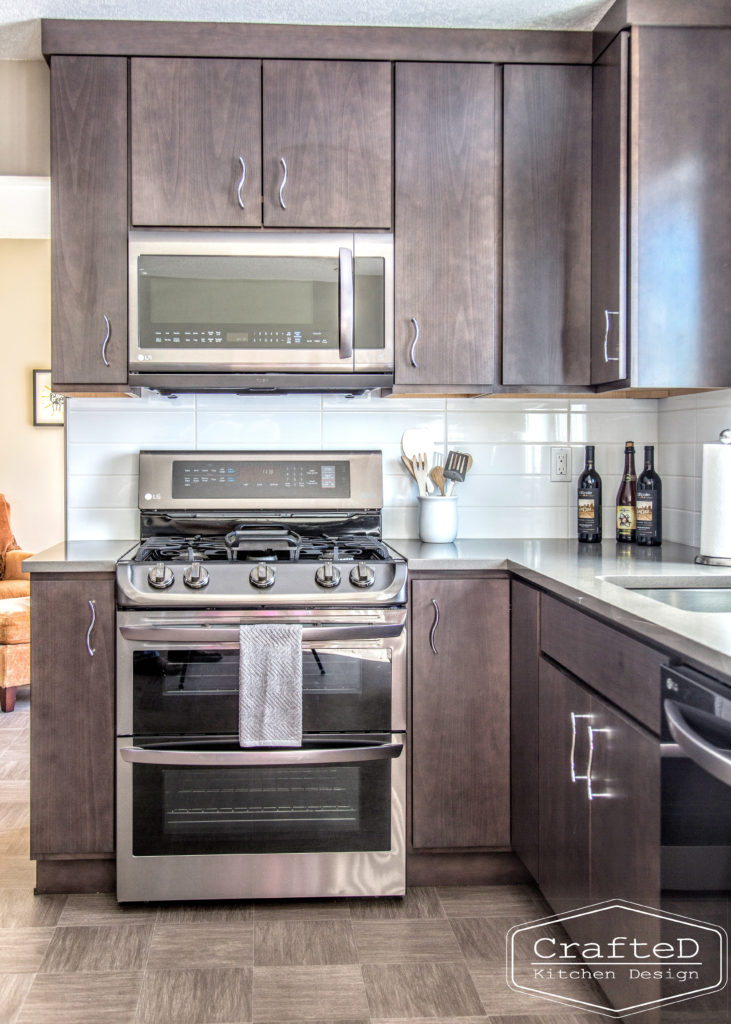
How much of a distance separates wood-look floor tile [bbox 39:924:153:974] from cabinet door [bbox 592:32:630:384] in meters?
1.87

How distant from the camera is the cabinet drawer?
4.88 ft

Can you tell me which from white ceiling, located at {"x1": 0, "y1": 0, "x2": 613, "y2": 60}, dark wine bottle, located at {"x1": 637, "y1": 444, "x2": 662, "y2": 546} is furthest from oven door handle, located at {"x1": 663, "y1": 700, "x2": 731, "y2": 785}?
white ceiling, located at {"x1": 0, "y1": 0, "x2": 613, "y2": 60}

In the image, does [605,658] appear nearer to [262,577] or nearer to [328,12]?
[262,577]

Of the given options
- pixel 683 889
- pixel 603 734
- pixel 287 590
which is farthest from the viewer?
pixel 287 590

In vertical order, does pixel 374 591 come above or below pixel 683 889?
above

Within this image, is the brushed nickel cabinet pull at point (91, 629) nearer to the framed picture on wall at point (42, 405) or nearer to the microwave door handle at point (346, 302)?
the microwave door handle at point (346, 302)

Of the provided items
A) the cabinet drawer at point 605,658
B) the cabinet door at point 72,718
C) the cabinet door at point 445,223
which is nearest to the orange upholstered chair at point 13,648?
the cabinet door at point 72,718

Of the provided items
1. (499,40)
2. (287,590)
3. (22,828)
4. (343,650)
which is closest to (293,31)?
(499,40)

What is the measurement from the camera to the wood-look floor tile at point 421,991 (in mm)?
1816

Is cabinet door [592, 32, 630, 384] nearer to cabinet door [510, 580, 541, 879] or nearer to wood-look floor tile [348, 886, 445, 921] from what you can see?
cabinet door [510, 580, 541, 879]

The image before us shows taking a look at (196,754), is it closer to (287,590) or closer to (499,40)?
(287,590)

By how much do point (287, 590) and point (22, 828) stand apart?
1.27 meters

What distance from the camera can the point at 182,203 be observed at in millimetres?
2455

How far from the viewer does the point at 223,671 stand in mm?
2195
